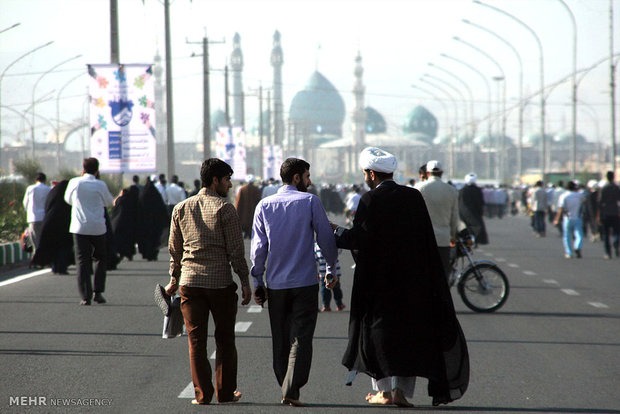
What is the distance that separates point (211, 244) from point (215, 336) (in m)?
0.54

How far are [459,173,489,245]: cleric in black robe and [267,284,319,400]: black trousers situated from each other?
7781 mm

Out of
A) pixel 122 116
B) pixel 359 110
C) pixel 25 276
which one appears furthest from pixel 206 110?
pixel 359 110

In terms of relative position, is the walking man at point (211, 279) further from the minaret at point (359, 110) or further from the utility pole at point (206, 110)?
the minaret at point (359, 110)

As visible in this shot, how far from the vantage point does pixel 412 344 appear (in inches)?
294

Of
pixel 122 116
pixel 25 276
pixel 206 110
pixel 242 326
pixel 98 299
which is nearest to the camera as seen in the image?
pixel 242 326

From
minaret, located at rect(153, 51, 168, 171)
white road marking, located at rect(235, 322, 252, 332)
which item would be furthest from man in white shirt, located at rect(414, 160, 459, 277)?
minaret, located at rect(153, 51, 168, 171)

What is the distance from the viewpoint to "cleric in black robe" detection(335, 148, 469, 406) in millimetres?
7465

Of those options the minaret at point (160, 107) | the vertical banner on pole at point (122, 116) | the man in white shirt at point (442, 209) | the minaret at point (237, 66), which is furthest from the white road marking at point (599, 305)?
the minaret at point (237, 66)

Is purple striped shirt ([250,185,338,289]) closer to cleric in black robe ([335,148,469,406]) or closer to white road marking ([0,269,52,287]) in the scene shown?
cleric in black robe ([335,148,469,406])

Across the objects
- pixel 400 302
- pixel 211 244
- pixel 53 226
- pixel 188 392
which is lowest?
pixel 188 392

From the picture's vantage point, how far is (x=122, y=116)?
25.7 metres

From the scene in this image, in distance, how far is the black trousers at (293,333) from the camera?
298 inches

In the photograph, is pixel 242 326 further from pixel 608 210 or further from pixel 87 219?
pixel 608 210

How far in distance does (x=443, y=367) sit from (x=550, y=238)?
27443 millimetres
